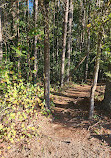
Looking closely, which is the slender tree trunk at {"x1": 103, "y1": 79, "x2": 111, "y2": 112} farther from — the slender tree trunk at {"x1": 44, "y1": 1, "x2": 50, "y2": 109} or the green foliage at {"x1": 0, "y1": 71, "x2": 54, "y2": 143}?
the green foliage at {"x1": 0, "y1": 71, "x2": 54, "y2": 143}

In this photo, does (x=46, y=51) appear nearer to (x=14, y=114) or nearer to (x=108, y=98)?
(x=14, y=114)

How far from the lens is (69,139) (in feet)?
14.0

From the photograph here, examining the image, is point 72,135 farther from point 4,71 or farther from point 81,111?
point 4,71

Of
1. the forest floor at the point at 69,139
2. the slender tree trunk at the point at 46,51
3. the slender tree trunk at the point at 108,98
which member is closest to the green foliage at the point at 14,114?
the forest floor at the point at 69,139

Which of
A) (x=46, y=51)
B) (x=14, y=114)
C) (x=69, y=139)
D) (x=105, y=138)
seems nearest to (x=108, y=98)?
(x=105, y=138)

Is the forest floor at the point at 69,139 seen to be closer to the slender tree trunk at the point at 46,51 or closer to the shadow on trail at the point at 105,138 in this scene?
the shadow on trail at the point at 105,138

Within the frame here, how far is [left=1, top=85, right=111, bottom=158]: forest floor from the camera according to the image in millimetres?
3631

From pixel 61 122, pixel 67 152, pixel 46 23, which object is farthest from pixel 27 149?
pixel 46 23

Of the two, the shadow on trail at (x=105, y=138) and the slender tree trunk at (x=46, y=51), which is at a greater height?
the slender tree trunk at (x=46, y=51)

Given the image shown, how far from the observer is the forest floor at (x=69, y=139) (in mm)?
3631

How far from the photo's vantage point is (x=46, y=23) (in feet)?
16.3

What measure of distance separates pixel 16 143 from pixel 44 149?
2.86 feet

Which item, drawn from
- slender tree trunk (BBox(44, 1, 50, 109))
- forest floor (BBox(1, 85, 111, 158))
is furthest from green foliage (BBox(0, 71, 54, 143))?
slender tree trunk (BBox(44, 1, 50, 109))

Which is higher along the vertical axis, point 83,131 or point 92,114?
point 92,114
